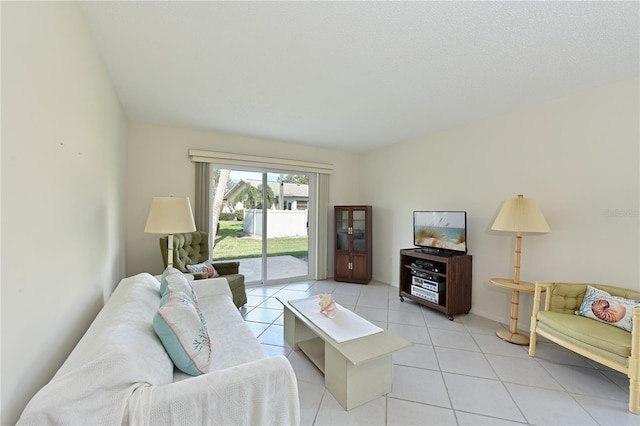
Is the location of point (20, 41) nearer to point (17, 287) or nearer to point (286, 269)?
point (17, 287)

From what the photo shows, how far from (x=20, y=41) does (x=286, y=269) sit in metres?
4.33

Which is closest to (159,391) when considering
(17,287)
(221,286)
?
(17,287)

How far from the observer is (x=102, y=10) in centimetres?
156

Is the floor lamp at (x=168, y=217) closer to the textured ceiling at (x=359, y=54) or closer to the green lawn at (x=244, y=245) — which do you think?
the textured ceiling at (x=359, y=54)

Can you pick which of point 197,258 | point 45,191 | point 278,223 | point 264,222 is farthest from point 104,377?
point 278,223

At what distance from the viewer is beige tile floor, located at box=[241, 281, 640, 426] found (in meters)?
1.68

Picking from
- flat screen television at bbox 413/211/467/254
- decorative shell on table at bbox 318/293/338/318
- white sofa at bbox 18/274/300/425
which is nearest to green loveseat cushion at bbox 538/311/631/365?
flat screen television at bbox 413/211/467/254

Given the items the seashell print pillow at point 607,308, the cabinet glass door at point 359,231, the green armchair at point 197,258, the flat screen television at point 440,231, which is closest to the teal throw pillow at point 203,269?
the green armchair at point 197,258

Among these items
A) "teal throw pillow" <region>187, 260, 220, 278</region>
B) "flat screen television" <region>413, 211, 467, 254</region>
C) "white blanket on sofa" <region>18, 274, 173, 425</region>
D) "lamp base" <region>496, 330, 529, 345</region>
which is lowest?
"lamp base" <region>496, 330, 529, 345</region>

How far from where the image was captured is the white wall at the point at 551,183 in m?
2.31

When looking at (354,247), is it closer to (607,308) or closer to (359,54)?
(607,308)

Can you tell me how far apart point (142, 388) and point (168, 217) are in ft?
4.98

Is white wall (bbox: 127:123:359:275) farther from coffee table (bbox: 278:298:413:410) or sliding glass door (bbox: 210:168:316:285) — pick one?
coffee table (bbox: 278:298:413:410)

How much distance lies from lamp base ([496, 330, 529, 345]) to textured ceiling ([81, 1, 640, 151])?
2428 millimetres
